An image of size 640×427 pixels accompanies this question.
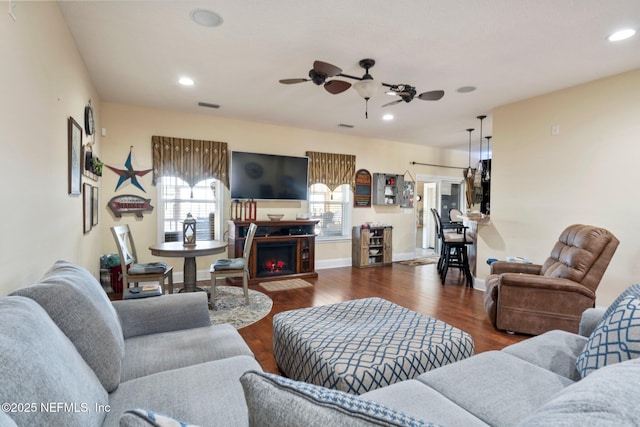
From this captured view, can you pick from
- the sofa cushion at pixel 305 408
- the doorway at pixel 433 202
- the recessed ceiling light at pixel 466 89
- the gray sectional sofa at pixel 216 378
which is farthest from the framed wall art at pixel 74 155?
the doorway at pixel 433 202

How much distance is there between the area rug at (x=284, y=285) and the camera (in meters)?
4.76

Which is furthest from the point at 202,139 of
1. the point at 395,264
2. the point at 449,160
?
the point at 449,160

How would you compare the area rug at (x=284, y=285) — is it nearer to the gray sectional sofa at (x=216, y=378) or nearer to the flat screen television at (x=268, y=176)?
the flat screen television at (x=268, y=176)

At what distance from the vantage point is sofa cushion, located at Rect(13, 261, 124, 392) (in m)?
1.21

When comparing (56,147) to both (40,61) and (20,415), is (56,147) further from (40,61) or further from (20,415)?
(20,415)

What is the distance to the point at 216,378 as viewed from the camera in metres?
1.38

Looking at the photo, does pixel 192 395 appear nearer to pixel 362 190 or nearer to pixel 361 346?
pixel 361 346

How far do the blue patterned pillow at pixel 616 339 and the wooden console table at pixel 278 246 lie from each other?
431 centimetres

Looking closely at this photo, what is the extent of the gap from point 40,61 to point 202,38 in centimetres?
127

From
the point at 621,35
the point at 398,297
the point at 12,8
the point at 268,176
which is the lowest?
the point at 398,297

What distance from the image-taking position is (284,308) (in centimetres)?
386

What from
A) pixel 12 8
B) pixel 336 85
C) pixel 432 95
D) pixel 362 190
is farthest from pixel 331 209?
pixel 12 8

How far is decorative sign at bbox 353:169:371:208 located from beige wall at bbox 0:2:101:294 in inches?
194

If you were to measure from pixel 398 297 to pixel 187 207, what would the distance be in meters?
3.61
